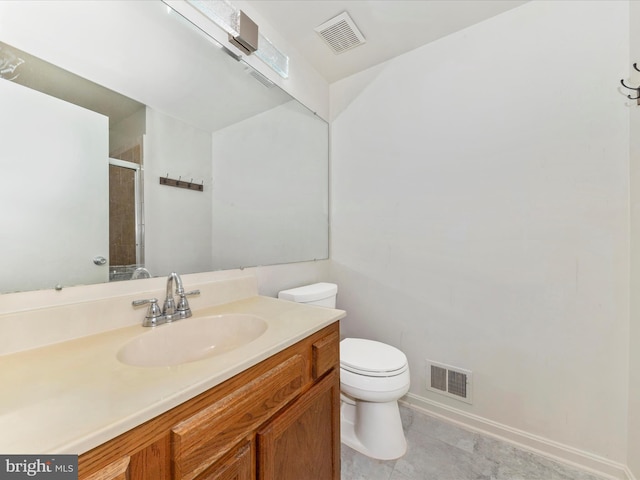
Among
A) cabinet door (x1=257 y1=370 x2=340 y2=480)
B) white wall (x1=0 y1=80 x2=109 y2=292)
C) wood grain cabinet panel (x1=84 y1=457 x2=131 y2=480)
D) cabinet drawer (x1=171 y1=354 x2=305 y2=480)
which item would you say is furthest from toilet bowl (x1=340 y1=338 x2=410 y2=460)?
white wall (x1=0 y1=80 x2=109 y2=292)

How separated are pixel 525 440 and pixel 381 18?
247cm

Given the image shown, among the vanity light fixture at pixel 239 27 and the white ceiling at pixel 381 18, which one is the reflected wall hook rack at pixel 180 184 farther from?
the white ceiling at pixel 381 18

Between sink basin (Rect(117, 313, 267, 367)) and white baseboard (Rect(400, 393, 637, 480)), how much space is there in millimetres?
1331

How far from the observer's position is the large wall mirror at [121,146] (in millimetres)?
749

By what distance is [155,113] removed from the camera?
3.41ft

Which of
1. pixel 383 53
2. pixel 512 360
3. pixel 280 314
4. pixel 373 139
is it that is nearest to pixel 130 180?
pixel 280 314

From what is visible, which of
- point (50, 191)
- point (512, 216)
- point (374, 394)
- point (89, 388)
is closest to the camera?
point (89, 388)

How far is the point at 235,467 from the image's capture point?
0.62 metres

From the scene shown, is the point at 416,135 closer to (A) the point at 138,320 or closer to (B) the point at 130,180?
(B) the point at 130,180

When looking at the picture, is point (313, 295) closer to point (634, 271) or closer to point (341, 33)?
point (634, 271)

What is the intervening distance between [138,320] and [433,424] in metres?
1.71

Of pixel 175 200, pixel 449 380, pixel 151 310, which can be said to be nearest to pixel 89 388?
pixel 151 310

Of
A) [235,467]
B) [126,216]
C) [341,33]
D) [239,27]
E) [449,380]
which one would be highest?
[341,33]

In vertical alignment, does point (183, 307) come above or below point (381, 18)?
below
